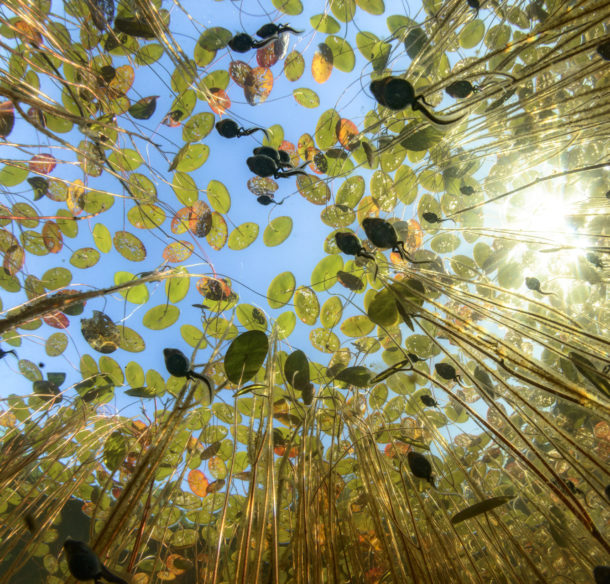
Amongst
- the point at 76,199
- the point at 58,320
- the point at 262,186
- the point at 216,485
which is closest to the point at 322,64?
the point at 262,186

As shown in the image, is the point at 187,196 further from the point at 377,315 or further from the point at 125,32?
the point at 377,315

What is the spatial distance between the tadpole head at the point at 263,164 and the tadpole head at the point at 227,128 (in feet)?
0.91

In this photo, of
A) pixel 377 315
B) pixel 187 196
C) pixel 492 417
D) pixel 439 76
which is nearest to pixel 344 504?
pixel 377 315

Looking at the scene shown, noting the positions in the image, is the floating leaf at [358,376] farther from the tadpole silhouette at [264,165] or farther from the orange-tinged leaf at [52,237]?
the orange-tinged leaf at [52,237]

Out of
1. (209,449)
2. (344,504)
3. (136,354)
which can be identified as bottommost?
(344,504)

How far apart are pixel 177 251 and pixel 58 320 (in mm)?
570

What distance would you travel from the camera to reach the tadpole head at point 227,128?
45.5 inches

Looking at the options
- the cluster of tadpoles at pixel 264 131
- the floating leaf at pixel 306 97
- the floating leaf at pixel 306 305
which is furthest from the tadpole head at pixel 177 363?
the floating leaf at pixel 306 97

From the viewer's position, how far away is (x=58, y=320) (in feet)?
4.46

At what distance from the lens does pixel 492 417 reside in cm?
146

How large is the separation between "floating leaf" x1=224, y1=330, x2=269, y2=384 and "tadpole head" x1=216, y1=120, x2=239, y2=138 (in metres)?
0.82

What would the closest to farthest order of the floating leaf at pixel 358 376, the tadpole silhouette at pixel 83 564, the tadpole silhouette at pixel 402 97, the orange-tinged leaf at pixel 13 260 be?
the tadpole silhouette at pixel 83 564
the tadpole silhouette at pixel 402 97
the floating leaf at pixel 358 376
the orange-tinged leaf at pixel 13 260

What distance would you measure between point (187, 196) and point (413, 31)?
1.04 m

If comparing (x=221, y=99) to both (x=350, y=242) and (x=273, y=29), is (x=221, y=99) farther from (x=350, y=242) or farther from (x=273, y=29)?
(x=350, y=242)
